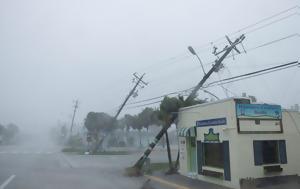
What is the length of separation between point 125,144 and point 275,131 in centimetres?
7202

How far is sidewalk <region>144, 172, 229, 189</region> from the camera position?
17.6 metres

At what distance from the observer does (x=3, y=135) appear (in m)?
134

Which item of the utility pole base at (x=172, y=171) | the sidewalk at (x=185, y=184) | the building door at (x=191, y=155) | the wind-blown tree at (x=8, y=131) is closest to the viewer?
the sidewalk at (x=185, y=184)

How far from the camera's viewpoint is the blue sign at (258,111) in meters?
17.0

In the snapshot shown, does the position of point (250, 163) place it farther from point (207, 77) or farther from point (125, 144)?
point (125, 144)

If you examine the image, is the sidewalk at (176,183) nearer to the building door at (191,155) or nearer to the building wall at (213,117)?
the building wall at (213,117)

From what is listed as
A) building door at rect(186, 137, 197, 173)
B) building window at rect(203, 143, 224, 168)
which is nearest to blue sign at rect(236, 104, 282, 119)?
building window at rect(203, 143, 224, 168)

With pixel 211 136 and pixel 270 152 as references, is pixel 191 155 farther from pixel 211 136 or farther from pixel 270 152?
pixel 270 152

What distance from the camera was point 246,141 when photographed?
664 inches

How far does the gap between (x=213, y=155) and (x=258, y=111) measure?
318 centimetres

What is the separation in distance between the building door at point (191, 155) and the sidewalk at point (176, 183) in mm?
641

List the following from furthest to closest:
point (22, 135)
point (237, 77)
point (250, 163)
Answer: point (22, 135) → point (237, 77) → point (250, 163)

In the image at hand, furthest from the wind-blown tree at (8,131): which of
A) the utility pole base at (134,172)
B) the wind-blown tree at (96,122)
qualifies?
the utility pole base at (134,172)

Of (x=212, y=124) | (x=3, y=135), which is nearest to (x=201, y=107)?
(x=212, y=124)
